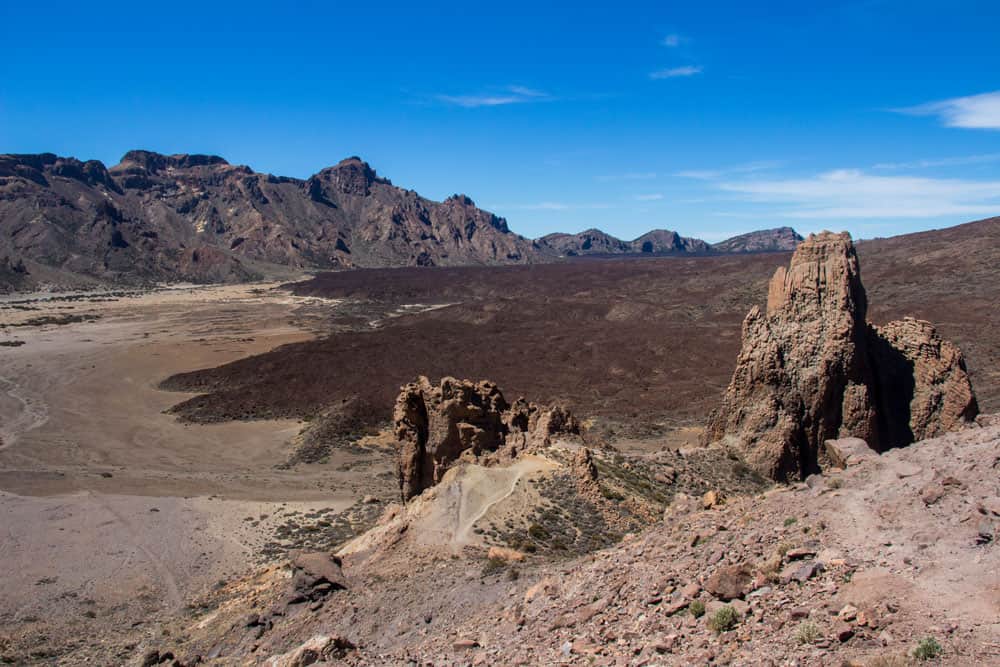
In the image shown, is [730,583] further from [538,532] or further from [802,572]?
[538,532]

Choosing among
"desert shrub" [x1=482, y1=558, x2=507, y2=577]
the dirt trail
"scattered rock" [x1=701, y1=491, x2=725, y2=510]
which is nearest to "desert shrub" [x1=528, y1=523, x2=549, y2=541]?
"desert shrub" [x1=482, y1=558, x2=507, y2=577]

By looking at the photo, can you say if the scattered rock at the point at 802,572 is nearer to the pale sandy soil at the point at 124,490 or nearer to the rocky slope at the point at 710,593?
the rocky slope at the point at 710,593

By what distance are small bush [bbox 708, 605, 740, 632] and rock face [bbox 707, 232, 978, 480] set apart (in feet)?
38.9

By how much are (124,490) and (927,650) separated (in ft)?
108

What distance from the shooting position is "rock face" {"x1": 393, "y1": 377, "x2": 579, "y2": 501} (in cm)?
2191

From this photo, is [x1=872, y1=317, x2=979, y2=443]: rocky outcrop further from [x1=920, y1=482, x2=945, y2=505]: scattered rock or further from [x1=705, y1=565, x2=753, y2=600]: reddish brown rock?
[x1=705, y1=565, x2=753, y2=600]: reddish brown rock

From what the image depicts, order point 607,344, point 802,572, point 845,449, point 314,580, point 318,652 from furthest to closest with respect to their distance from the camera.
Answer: point 607,344, point 845,449, point 314,580, point 318,652, point 802,572

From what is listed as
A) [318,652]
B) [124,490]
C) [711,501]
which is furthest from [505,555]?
[124,490]

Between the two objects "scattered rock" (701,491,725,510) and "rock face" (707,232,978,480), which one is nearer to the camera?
"scattered rock" (701,491,725,510)

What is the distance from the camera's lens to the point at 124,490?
30.6 metres

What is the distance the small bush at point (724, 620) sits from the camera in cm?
742

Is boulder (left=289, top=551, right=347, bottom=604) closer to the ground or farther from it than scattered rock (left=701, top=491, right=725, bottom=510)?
closer to the ground

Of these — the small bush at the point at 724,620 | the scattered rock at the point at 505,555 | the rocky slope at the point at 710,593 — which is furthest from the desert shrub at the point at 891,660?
the scattered rock at the point at 505,555

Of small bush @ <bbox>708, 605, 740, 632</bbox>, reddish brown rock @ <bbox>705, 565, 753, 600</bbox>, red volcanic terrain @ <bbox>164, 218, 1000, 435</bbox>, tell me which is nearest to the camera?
small bush @ <bbox>708, 605, 740, 632</bbox>
